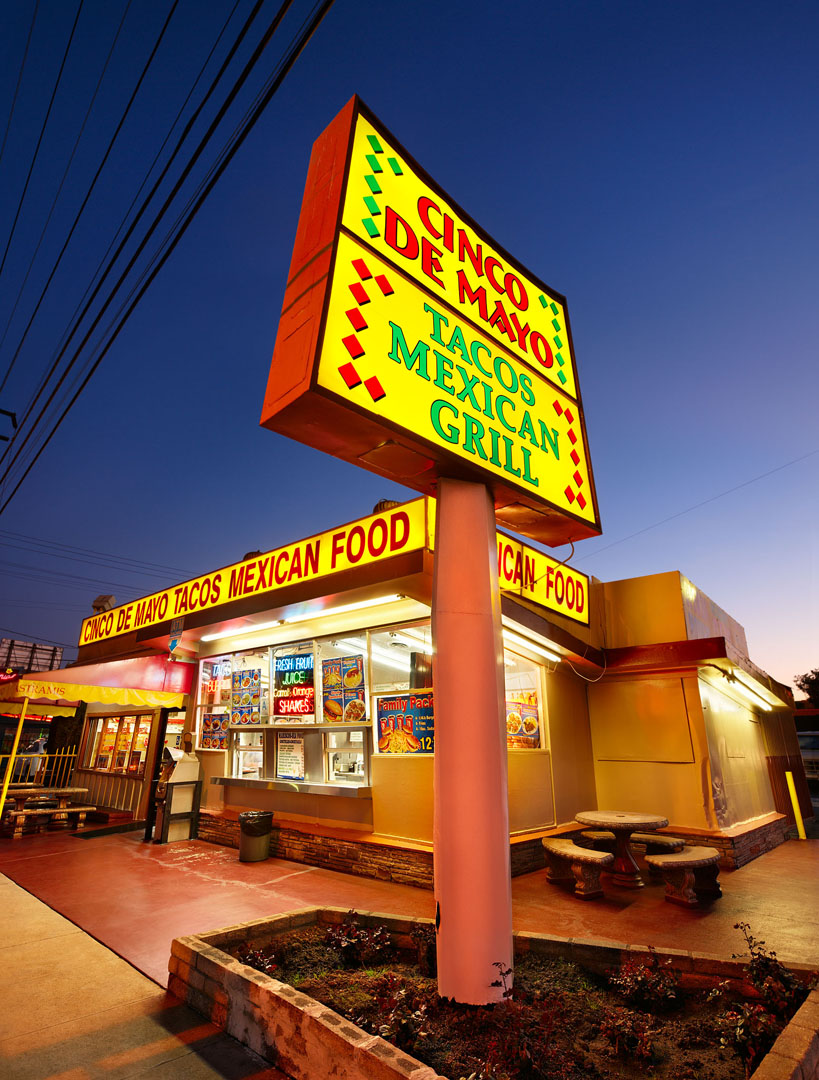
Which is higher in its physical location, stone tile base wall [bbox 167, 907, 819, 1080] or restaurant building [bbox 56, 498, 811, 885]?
restaurant building [bbox 56, 498, 811, 885]

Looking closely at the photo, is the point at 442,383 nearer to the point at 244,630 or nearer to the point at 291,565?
the point at 291,565

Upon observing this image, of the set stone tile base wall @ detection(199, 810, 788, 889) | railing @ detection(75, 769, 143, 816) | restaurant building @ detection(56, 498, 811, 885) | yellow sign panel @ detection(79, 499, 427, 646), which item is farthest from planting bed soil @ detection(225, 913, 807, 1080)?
railing @ detection(75, 769, 143, 816)

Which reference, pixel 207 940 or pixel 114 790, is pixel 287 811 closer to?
pixel 207 940

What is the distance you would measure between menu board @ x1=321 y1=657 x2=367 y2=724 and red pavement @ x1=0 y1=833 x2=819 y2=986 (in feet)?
7.54

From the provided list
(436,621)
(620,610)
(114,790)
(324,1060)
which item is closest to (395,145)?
(436,621)

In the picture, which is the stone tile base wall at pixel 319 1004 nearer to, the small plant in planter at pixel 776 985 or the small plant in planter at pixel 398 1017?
the small plant in planter at pixel 776 985

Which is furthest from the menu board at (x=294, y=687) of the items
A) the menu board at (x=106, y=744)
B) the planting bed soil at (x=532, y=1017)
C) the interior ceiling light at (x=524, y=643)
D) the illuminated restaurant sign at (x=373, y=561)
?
the menu board at (x=106, y=744)

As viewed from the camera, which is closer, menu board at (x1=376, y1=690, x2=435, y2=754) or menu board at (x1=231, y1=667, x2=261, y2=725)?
menu board at (x1=376, y1=690, x2=435, y2=754)

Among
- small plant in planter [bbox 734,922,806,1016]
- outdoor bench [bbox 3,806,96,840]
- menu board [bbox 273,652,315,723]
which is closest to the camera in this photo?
small plant in planter [bbox 734,922,806,1016]

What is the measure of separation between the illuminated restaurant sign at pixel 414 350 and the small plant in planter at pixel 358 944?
384 centimetres

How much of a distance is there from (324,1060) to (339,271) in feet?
15.6

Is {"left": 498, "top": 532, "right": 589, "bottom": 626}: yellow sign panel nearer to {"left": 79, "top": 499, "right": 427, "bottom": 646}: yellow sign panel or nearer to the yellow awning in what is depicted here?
{"left": 79, "top": 499, "right": 427, "bottom": 646}: yellow sign panel

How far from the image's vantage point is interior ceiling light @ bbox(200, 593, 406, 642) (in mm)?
8047

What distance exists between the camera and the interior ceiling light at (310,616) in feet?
26.4
